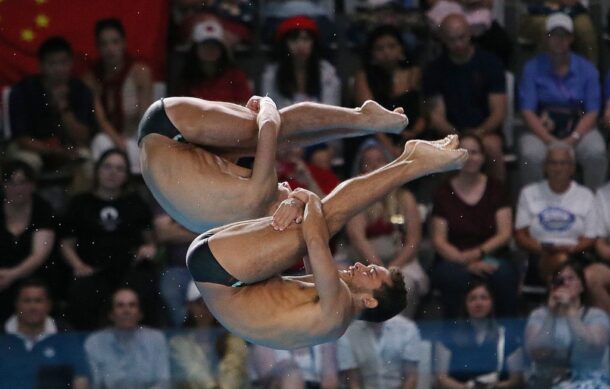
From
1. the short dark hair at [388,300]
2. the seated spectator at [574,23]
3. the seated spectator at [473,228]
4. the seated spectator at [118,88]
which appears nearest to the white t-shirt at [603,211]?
the seated spectator at [473,228]

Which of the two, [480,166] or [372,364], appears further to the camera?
[480,166]

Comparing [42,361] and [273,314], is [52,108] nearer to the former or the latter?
[42,361]

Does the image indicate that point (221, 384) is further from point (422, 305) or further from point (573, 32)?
point (573, 32)

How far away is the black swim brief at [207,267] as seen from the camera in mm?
5969

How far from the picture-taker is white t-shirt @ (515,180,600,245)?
8.44 m

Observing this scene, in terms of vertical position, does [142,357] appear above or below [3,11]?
below

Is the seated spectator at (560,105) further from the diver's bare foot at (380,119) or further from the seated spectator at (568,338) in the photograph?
the diver's bare foot at (380,119)

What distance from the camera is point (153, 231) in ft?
27.3

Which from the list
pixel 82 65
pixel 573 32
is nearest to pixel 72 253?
pixel 82 65

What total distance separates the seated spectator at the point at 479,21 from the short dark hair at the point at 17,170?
2.31 m

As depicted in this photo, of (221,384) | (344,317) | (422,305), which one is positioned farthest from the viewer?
(422,305)

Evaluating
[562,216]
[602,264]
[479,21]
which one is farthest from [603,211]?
[479,21]

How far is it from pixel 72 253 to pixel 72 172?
52 centimetres

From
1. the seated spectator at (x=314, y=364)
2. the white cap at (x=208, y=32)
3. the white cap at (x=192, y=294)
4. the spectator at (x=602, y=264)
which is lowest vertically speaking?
the seated spectator at (x=314, y=364)
